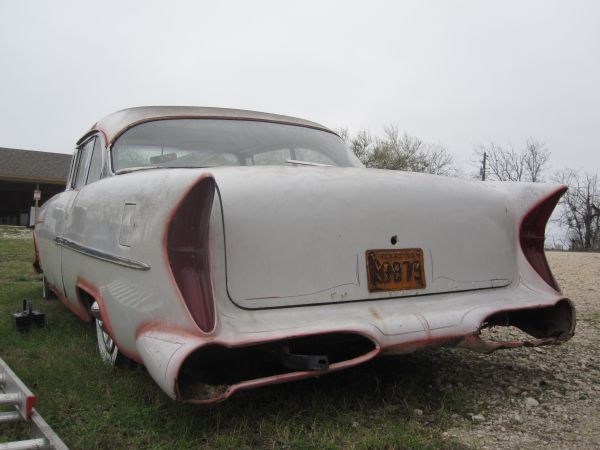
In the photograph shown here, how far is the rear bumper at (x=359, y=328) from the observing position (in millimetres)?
1910

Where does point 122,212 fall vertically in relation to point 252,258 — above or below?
above

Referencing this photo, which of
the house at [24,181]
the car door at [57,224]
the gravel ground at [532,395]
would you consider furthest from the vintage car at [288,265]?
the house at [24,181]

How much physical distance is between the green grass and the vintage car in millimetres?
154

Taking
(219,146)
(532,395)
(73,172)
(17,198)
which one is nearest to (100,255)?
(219,146)

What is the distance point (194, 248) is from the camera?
80.2 inches

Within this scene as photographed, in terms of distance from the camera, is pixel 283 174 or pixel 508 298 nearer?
pixel 283 174

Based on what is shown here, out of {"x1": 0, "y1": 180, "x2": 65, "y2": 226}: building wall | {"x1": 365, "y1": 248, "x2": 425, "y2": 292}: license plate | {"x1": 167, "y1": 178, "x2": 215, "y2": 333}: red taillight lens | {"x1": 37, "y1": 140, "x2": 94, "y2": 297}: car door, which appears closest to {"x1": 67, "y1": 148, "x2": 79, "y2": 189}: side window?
{"x1": 37, "y1": 140, "x2": 94, "y2": 297}: car door

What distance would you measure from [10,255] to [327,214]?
8733 millimetres

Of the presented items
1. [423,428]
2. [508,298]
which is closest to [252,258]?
[423,428]

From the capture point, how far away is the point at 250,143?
3.31m

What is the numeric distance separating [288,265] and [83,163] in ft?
7.43

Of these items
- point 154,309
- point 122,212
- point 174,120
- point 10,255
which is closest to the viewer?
point 154,309

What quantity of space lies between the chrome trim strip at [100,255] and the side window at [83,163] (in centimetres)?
42

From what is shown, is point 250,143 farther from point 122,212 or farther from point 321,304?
point 321,304
